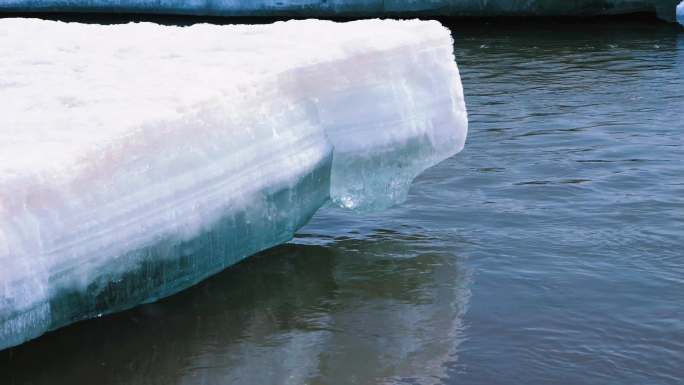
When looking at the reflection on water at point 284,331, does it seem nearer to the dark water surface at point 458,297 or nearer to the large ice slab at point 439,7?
the dark water surface at point 458,297

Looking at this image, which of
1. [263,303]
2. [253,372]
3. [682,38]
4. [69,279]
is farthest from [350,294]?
[682,38]

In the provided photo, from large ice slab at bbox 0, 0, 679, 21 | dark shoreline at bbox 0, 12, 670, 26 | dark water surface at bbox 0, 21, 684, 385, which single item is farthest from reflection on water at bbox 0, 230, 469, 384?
dark shoreline at bbox 0, 12, 670, 26

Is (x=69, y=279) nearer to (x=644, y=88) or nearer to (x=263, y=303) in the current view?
(x=263, y=303)

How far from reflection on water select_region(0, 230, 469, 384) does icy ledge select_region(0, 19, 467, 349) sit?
272 mm

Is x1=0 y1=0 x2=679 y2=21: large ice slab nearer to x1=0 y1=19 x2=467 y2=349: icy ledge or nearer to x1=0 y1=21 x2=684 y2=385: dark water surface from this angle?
x1=0 y1=21 x2=684 y2=385: dark water surface

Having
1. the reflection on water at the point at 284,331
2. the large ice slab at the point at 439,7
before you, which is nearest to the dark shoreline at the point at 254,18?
the large ice slab at the point at 439,7

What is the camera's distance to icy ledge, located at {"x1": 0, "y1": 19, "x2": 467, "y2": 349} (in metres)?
3.56

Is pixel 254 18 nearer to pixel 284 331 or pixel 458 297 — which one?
pixel 458 297

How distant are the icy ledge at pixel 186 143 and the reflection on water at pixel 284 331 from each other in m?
0.27

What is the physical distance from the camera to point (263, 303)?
486 cm

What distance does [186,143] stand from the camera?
4035mm

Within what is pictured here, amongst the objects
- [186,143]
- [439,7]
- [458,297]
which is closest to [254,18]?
[439,7]

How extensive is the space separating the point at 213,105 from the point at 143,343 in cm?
97

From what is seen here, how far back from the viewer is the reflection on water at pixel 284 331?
13.6ft
